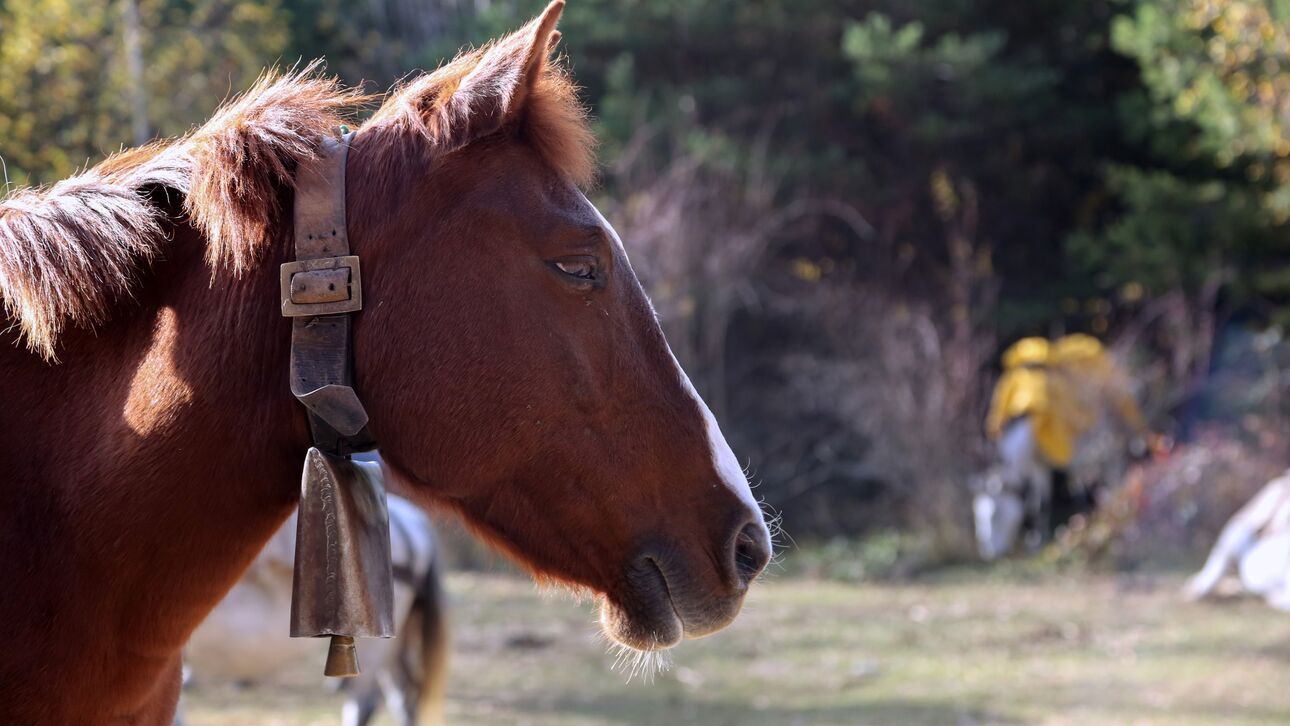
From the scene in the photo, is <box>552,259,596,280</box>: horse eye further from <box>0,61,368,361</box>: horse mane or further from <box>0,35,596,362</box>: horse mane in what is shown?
<box>0,61,368,361</box>: horse mane

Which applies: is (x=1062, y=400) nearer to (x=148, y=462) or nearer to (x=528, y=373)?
(x=528, y=373)

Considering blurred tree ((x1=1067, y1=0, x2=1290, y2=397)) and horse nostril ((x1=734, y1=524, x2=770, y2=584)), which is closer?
horse nostril ((x1=734, y1=524, x2=770, y2=584))

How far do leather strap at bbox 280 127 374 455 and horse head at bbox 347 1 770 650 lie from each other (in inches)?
1.1

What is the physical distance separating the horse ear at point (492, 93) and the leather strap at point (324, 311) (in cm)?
18

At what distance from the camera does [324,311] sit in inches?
59.1

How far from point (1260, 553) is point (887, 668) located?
11.6ft

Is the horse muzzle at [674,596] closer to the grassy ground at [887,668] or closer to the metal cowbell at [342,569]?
the metal cowbell at [342,569]

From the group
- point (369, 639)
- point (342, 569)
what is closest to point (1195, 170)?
point (369, 639)

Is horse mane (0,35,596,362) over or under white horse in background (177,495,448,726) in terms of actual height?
over

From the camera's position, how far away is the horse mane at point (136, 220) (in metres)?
1.51

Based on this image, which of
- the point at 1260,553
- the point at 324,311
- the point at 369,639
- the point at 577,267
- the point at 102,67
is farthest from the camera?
the point at 1260,553

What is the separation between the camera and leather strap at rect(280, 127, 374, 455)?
148cm

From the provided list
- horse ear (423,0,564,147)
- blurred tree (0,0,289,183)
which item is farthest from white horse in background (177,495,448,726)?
horse ear (423,0,564,147)

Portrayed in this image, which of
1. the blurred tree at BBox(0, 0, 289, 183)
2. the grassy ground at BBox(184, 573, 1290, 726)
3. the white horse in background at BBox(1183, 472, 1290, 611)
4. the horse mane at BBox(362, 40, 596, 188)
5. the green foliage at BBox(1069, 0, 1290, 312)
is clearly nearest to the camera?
the horse mane at BBox(362, 40, 596, 188)
